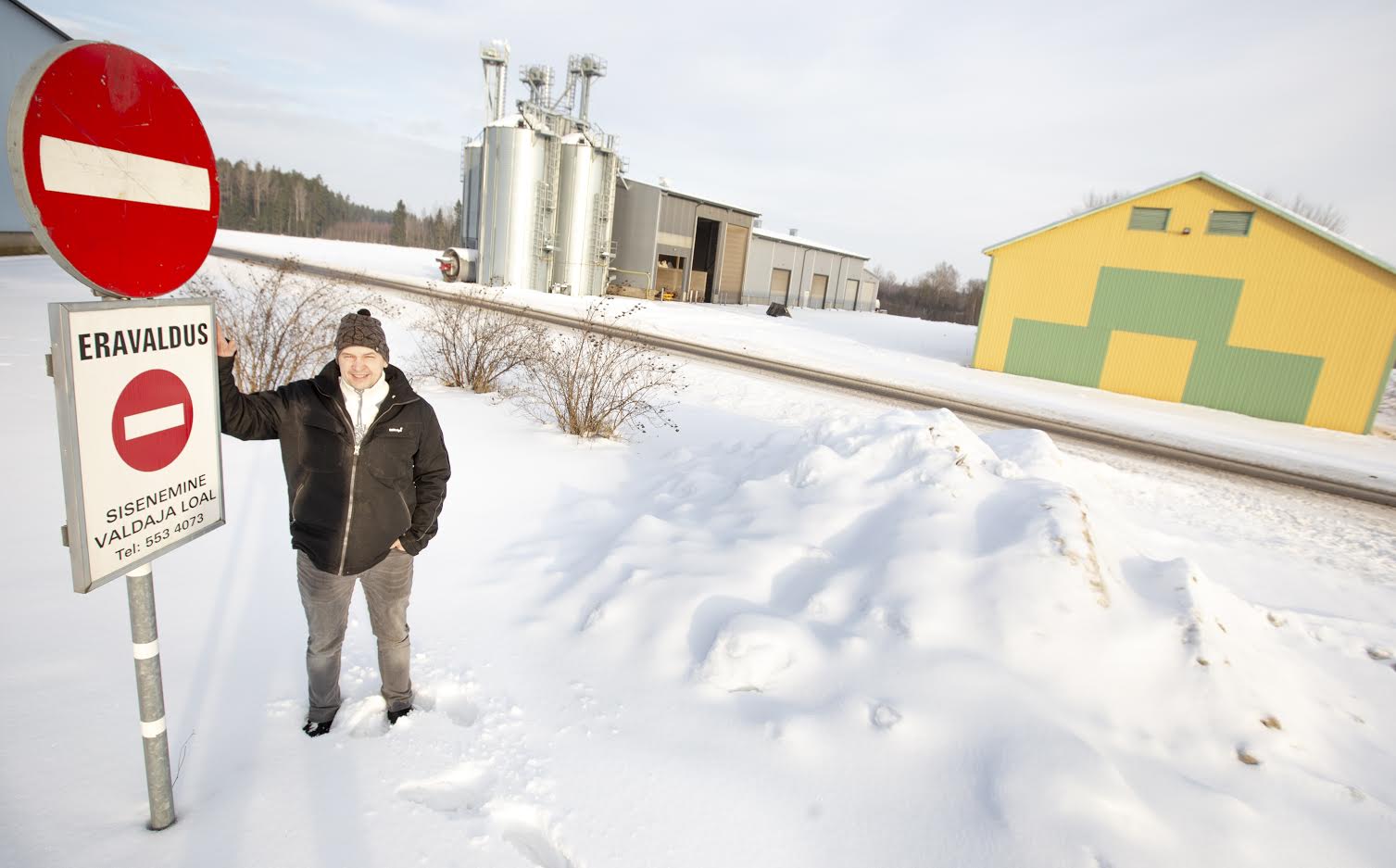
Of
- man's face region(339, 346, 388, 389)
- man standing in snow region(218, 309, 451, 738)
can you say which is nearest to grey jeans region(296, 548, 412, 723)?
man standing in snow region(218, 309, 451, 738)

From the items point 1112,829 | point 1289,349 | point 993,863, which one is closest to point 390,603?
point 993,863

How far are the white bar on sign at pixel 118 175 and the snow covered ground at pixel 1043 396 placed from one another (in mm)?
6874

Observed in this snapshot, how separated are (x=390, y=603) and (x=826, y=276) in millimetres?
50222

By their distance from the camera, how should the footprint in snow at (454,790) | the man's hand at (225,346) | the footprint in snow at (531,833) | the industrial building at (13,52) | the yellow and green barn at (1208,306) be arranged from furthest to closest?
the industrial building at (13,52), the yellow and green barn at (1208,306), the footprint in snow at (454,790), the footprint in snow at (531,833), the man's hand at (225,346)

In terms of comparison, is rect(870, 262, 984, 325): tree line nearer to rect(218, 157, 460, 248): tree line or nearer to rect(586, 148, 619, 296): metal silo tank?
rect(586, 148, 619, 296): metal silo tank

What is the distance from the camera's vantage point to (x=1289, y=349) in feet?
56.9

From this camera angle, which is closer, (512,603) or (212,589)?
(212,589)

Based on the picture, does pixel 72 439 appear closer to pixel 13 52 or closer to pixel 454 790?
pixel 454 790

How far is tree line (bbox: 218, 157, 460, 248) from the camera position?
95.1 meters

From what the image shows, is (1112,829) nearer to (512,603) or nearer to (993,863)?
(993,863)

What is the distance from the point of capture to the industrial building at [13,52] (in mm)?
20797

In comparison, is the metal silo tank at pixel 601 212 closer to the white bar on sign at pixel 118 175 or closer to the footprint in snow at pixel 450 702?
the footprint in snow at pixel 450 702

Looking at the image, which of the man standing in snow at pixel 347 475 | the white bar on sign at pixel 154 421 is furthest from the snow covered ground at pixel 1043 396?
the white bar on sign at pixel 154 421

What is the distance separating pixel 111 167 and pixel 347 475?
4.58 feet
